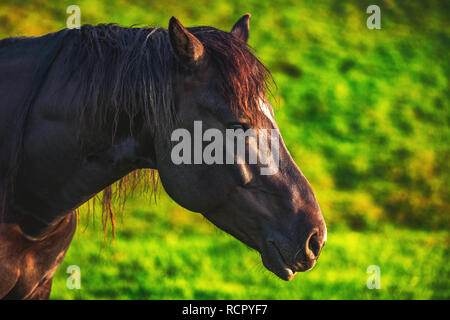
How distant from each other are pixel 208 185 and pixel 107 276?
3.49 meters

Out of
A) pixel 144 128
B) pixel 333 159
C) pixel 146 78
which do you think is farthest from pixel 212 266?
pixel 146 78

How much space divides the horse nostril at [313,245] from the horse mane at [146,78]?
52cm

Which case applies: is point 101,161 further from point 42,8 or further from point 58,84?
point 42,8

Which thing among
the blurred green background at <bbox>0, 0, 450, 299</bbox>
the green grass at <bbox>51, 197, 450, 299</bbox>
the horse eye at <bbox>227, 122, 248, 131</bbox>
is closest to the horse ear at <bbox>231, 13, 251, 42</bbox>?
the horse eye at <bbox>227, 122, 248, 131</bbox>

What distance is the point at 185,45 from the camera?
1892 millimetres

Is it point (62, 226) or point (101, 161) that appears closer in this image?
point (101, 161)

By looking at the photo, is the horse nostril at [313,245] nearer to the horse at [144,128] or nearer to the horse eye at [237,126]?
the horse at [144,128]

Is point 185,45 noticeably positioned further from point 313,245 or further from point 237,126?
point 313,245

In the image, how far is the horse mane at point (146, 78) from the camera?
1946 mm

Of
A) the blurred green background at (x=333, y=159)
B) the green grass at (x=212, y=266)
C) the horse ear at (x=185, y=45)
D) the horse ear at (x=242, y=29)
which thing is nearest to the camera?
the horse ear at (x=185, y=45)

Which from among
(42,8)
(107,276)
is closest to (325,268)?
(107,276)

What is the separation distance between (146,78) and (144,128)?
0.68 ft

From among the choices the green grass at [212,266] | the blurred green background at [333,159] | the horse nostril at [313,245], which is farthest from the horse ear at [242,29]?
the green grass at [212,266]

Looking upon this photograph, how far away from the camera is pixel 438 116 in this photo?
8.23 meters
